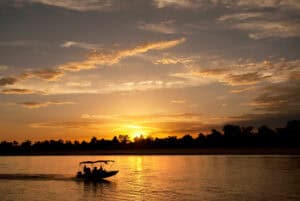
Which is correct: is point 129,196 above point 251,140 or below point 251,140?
below

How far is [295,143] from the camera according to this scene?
15450cm

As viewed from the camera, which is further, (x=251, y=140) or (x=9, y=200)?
(x=251, y=140)

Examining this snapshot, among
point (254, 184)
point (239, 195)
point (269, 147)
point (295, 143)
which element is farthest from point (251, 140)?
point (239, 195)

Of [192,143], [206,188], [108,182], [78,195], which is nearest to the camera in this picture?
[78,195]

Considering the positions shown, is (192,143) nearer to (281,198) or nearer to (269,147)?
(269,147)

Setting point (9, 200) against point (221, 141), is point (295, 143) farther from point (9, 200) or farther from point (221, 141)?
point (9, 200)

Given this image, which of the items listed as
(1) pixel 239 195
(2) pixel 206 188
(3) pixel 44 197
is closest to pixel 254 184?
(2) pixel 206 188

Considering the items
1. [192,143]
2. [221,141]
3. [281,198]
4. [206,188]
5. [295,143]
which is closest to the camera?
[281,198]

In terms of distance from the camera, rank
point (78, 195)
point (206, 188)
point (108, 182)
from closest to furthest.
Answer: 1. point (78, 195)
2. point (206, 188)
3. point (108, 182)

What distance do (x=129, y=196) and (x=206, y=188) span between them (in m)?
12.2

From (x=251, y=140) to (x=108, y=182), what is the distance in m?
112

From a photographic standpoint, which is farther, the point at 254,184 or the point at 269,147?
the point at 269,147

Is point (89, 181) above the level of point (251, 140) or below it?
below

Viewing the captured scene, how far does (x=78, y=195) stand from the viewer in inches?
1986
